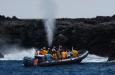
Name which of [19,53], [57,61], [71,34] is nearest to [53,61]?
[57,61]

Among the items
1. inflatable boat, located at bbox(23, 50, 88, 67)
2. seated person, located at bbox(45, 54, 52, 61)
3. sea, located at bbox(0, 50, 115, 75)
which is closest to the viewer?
sea, located at bbox(0, 50, 115, 75)

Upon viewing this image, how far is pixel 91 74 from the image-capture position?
A: 77.0m

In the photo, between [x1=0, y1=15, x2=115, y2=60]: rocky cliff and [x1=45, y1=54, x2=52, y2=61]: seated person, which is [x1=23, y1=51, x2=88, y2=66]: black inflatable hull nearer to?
[x1=45, y1=54, x2=52, y2=61]: seated person

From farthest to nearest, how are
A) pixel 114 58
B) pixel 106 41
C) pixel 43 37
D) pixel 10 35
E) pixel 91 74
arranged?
pixel 10 35 < pixel 43 37 < pixel 106 41 < pixel 114 58 < pixel 91 74

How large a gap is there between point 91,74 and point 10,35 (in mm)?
86752

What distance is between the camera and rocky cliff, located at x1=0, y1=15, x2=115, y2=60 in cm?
13879

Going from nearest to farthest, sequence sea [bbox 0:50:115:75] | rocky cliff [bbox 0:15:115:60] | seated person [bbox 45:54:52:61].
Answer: sea [bbox 0:50:115:75] → seated person [bbox 45:54:52:61] → rocky cliff [bbox 0:15:115:60]

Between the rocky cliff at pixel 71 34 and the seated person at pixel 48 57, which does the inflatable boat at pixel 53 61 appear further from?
the rocky cliff at pixel 71 34

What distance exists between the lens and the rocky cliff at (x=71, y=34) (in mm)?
138788

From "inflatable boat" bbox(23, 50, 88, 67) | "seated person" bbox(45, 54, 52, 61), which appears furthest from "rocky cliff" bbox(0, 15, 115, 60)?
"seated person" bbox(45, 54, 52, 61)

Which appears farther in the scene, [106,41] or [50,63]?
[106,41]

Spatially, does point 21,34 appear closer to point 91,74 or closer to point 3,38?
point 3,38

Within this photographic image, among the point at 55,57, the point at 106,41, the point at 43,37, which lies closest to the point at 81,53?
the point at 55,57

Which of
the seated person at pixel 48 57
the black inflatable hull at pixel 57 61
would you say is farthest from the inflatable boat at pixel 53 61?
the seated person at pixel 48 57
